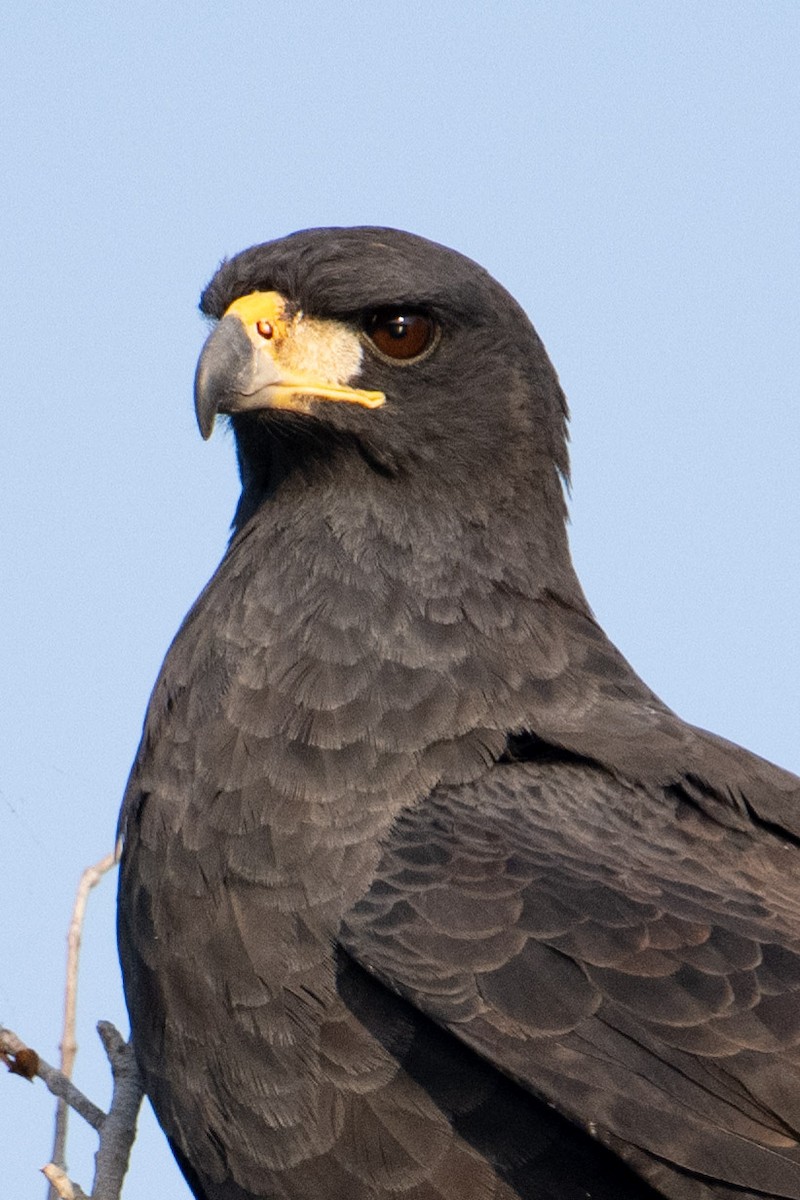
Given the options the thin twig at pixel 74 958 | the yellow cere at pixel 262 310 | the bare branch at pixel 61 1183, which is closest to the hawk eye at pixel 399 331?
the yellow cere at pixel 262 310

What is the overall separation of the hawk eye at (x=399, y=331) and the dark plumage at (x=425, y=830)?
1 centimetres

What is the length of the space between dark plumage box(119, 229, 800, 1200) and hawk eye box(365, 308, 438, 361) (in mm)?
12

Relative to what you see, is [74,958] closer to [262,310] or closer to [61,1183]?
[61,1183]

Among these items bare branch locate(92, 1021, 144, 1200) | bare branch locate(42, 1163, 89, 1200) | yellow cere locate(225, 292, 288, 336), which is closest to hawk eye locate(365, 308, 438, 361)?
yellow cere locate(225, 292, 288, 336)

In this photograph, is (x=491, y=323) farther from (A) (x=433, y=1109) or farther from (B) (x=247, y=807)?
(A) (x=433, y=1109)

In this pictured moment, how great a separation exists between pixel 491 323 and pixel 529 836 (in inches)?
76.0

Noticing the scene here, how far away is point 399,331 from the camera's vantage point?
21.0ft

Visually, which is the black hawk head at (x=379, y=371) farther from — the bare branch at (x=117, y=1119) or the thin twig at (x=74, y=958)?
the bare branch at (x=117, y=1119)

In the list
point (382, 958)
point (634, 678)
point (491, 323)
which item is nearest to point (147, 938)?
point (382, 958)

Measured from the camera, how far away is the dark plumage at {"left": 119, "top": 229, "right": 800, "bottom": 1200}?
507 centimetres

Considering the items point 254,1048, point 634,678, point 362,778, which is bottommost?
point 254,1048

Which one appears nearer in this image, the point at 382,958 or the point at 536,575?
the point at 382,958

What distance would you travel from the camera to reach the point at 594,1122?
495 centimetres

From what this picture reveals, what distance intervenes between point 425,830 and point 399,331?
1.75 metres
